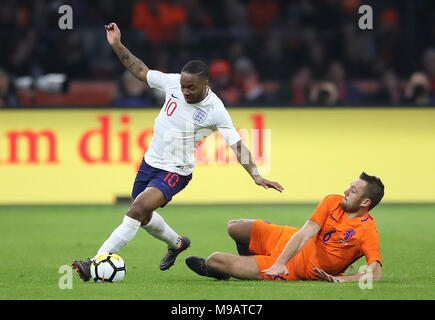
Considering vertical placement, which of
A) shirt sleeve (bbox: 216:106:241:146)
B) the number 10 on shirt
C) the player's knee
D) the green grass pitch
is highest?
the number 10 on shirt

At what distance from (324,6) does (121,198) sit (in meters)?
6.45

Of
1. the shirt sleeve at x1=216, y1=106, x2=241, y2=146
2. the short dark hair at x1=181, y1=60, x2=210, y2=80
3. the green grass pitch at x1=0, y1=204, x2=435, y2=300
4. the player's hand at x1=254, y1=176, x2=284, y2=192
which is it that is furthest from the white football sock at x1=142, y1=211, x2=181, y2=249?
the short dark hair at x1=181, y1=60, x2=210, y2=80

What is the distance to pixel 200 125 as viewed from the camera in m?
8.36

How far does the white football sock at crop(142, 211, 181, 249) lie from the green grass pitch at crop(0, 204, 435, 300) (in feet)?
0.91

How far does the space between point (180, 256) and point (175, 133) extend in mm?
1876

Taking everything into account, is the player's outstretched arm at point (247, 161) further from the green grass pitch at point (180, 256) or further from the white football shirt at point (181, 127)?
the green grass pitch at point (180, 256)

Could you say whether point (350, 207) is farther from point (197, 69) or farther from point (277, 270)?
point (197, 69)

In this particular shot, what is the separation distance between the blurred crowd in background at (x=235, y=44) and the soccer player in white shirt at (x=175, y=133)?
24.0 feet

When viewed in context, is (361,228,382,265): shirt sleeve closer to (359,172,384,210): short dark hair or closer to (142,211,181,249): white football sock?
(359,172,384,210): short dark hair

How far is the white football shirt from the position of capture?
8.31 m

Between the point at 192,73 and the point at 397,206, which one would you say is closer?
the point at 192,73

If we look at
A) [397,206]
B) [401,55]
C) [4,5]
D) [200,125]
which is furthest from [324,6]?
[200,125]

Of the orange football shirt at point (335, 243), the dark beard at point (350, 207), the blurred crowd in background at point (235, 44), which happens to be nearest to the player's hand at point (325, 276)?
the orange football shirt at point (335, 243)

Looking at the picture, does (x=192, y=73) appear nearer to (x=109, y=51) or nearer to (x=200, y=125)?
(x=200, y=125)
